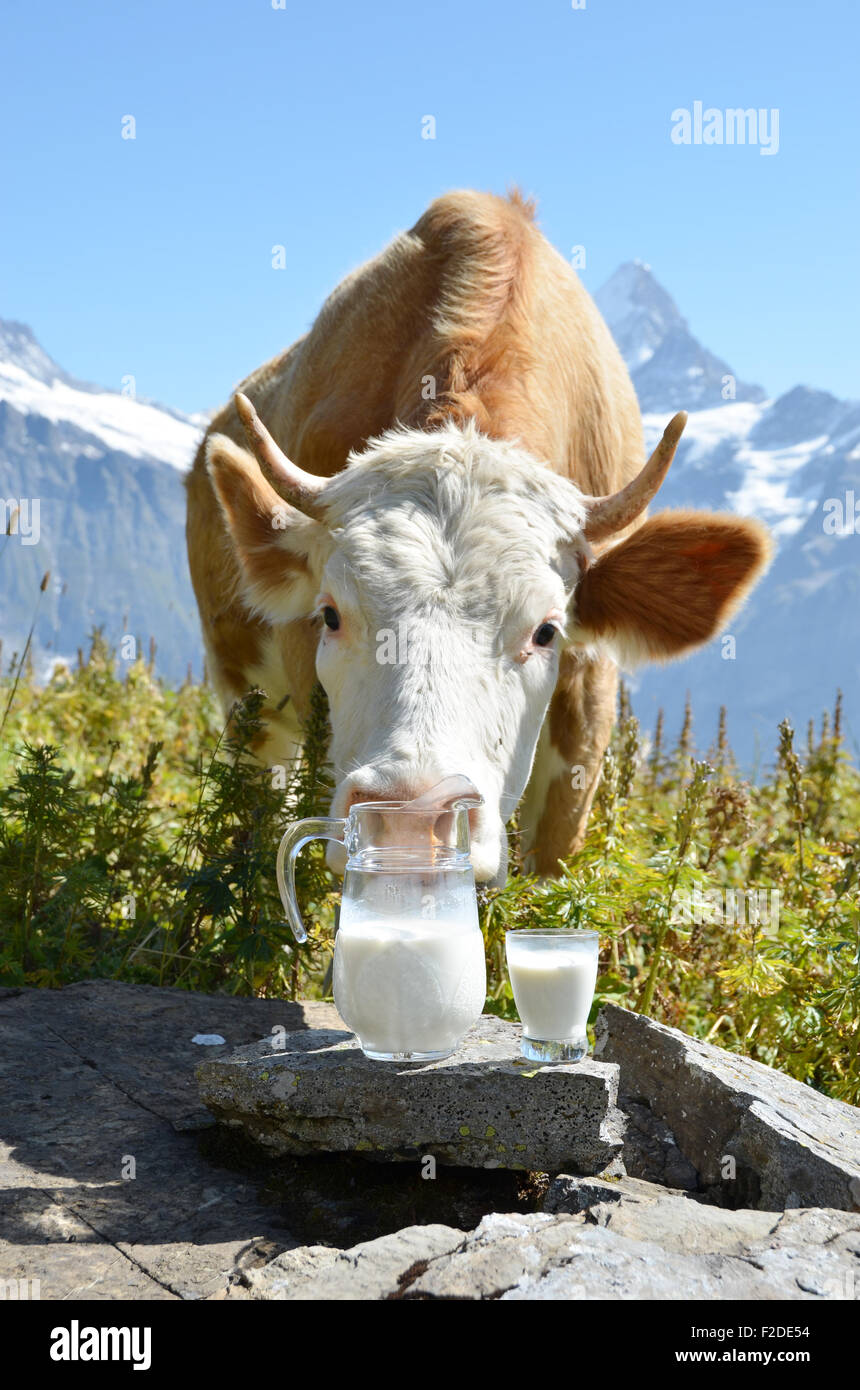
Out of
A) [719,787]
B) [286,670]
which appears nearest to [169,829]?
[286,670]

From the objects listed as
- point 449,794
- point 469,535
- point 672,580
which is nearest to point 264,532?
point 469,535

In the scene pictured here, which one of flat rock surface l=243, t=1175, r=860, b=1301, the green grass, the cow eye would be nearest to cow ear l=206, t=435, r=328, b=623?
the green grass

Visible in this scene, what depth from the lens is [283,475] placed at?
13.6ft

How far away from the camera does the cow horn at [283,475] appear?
4.11 m

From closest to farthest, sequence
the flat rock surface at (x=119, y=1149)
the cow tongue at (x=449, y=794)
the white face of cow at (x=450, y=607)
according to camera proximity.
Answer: the flat rock surface at (x=119, y=1149), the cow tongue at (x=449, y=794), the white face of cow at (x=450, y=607)

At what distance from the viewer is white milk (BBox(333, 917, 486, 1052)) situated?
2340 millimetres

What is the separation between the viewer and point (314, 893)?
12.4 feet

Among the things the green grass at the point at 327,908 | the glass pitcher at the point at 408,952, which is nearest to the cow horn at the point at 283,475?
the green grass at the point at 327,908

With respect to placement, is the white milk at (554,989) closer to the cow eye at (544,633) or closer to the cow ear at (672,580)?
the cow eye at (544,633)

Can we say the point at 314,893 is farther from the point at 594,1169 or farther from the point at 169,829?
the point at 169,829

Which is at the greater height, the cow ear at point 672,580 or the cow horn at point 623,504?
the cow horn at point 623,504

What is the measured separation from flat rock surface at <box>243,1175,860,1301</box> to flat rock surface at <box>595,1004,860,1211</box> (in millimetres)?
198

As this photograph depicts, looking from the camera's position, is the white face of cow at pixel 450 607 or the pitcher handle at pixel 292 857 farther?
the white face of cow at pixel 450 607

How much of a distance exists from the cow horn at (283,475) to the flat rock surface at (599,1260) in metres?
2.62
